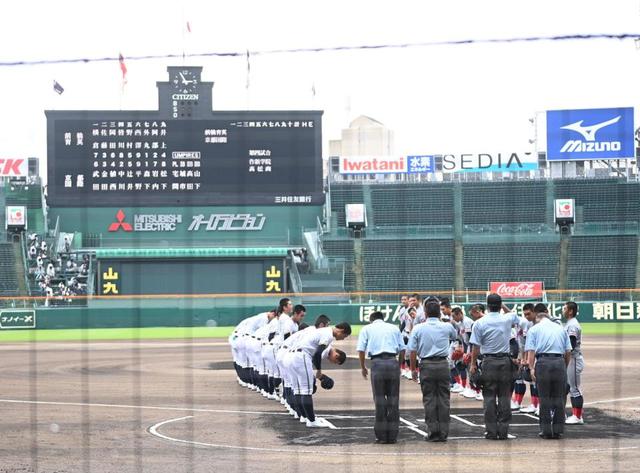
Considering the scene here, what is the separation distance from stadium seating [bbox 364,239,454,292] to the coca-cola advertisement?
3.34 m

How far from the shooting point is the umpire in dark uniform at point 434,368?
14281 millimetres

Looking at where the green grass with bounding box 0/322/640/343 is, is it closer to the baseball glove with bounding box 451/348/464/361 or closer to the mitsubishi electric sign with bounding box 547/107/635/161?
the mitsubishi electric sign with bounding box 547/107/635/161

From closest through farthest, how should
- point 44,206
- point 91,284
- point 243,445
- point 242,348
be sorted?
point 243,445, point 242,348, point 91,284, point 44,206

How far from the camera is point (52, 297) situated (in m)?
47.9

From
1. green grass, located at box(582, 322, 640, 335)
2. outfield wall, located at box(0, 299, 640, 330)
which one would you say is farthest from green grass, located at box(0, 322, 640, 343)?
outfield wall, located at box(0, 299, 640, 330)

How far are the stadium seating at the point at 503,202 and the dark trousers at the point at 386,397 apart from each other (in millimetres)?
43646

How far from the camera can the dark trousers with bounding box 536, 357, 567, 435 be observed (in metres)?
14.5

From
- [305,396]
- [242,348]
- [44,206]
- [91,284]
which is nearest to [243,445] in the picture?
[305,396]

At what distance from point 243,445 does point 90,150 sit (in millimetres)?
37425

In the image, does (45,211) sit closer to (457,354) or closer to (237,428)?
(457,354)

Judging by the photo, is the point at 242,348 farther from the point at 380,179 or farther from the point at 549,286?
the point at 380,179

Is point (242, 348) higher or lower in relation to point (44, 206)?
lower

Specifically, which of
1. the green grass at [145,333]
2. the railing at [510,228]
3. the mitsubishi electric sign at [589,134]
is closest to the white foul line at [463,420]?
the green grass at [145,333]

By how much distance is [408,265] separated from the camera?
5566 centimetres
